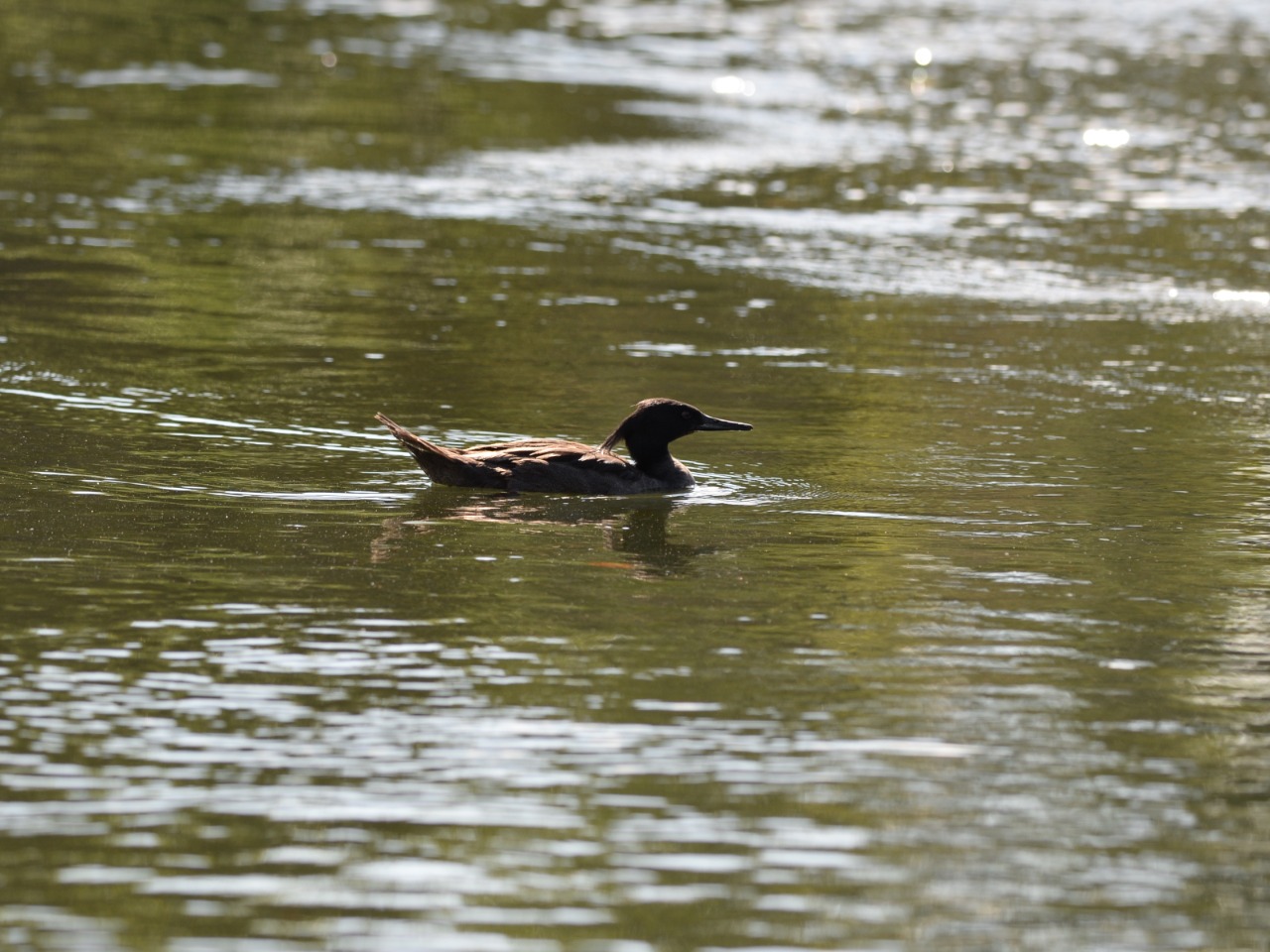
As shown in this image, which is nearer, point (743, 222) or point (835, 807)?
point (835, 807)

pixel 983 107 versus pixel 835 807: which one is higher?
pixel 983 107

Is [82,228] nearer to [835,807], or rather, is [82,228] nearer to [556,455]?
[556,455]

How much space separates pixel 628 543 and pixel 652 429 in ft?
4.81

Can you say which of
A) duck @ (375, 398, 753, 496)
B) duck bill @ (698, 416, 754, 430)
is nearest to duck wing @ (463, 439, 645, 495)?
duck @ (375, 398, 753, 496)

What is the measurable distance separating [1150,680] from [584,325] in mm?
9471

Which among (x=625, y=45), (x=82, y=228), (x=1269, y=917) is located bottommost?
(x=1269, y=917)

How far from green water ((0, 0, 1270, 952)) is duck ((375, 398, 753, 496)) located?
128 millimetres

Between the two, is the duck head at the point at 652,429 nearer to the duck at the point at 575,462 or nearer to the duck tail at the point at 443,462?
the duck at the point at 575,462

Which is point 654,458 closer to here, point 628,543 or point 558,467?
point 558,467

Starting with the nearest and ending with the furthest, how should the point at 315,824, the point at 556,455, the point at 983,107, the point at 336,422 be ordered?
the point at 315,824 < the point at 556,455 < the point at 336,422 < the point at 983,107

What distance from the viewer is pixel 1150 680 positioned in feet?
29.8

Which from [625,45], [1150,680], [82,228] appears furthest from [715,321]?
[625,45]

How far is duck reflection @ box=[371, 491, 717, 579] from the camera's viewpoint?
36.4 feet

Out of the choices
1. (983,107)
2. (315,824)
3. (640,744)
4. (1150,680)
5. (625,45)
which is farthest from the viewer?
(625,45)
